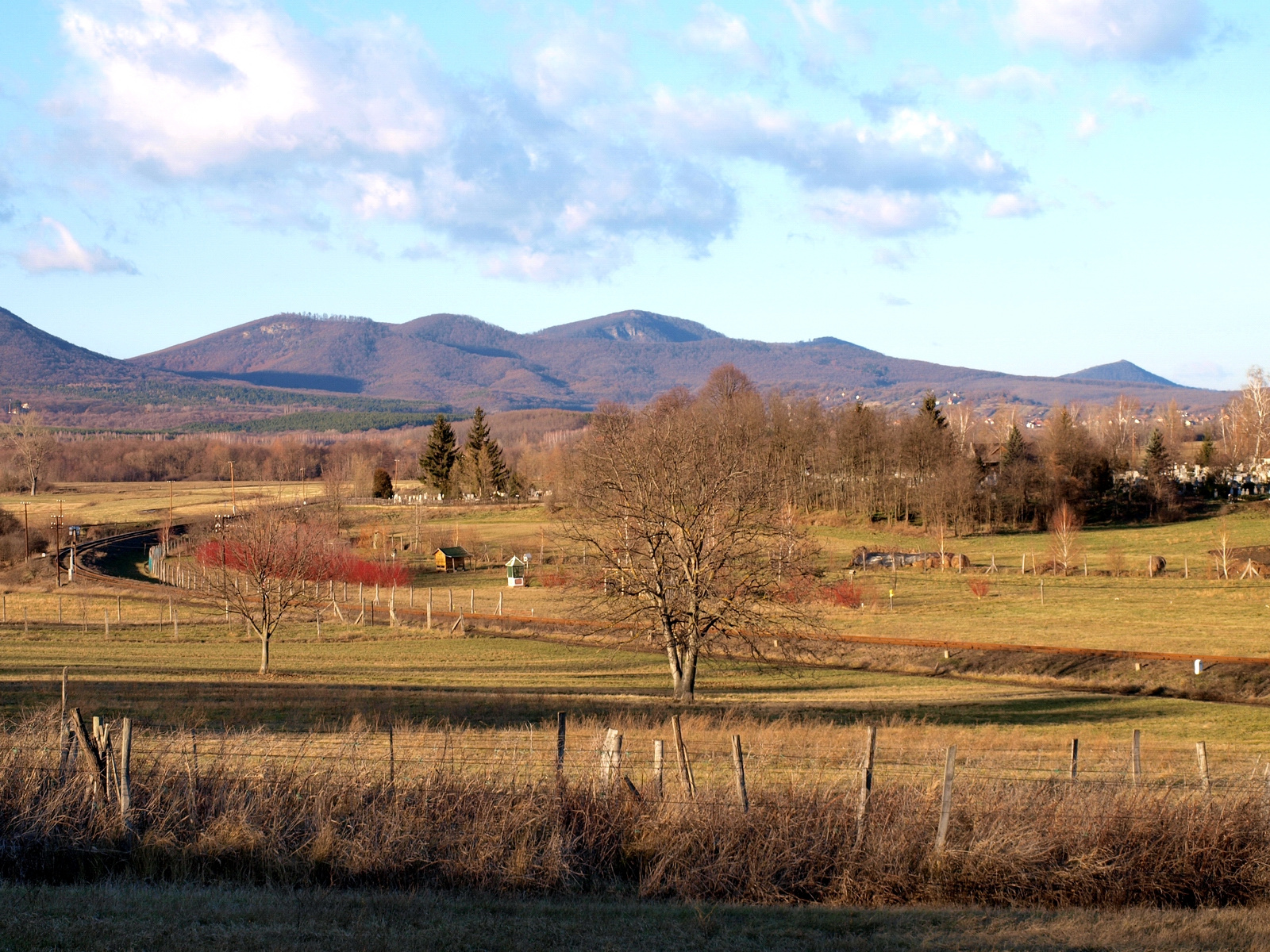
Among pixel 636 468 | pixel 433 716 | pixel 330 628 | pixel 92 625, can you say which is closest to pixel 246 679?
pixel 433 716

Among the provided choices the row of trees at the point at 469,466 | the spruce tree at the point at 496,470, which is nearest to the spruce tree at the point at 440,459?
the row of trees at the point at 469,466

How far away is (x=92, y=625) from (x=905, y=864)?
50.3 metres

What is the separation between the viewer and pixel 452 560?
263 feet

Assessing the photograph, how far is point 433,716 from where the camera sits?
2377 cm

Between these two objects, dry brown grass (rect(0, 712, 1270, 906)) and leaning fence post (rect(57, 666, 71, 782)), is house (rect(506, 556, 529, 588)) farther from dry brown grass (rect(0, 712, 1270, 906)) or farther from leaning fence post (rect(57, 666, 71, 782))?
dry brown grass (rect(0, 712, 1270, 906))

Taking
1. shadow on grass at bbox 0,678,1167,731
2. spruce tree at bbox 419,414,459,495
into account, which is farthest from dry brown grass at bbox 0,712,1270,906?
spruce tree at bbox 419,414,459,495

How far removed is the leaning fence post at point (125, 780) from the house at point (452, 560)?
227 feet

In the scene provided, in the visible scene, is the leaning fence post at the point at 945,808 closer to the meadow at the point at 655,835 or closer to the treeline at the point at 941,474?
the meadow at the point at 655,835

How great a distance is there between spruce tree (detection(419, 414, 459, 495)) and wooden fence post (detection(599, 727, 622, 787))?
111172 mm

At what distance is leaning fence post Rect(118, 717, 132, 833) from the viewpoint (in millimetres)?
10047

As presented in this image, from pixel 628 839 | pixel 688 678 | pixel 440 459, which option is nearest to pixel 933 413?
pixel 440 459

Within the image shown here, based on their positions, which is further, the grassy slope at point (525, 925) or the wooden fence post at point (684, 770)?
the wooden fence post at point (684, 770)

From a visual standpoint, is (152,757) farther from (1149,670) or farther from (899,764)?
(1149,670)

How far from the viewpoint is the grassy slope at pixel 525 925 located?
775cm
